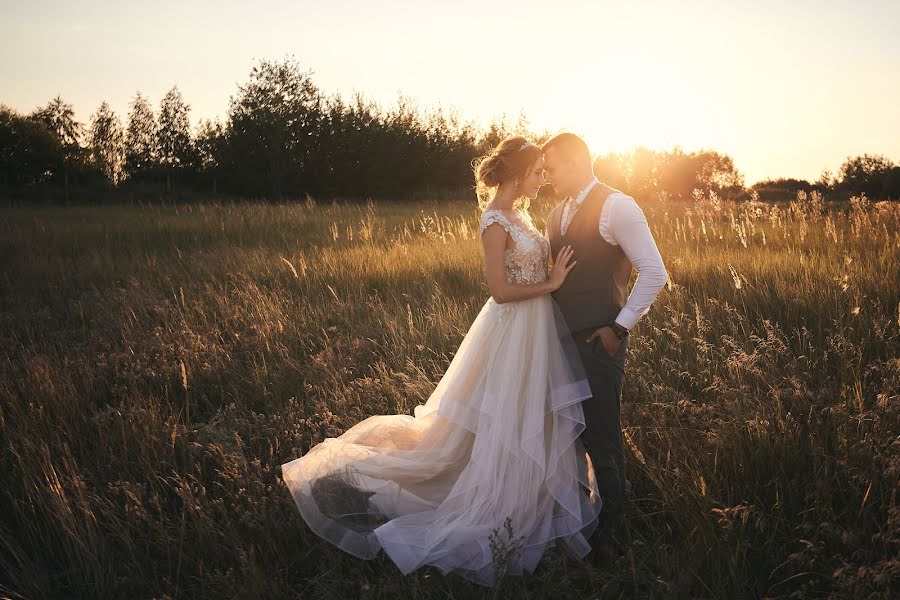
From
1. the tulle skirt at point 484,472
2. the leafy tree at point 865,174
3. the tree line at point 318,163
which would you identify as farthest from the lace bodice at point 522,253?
the leafy tree at point 865,174

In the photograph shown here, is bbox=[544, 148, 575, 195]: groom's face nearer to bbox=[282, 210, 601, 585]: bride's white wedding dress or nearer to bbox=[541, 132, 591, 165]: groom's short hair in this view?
bbox=[541, 132, 591, 165]: groom's short hair

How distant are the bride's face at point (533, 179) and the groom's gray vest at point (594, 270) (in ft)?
1.33

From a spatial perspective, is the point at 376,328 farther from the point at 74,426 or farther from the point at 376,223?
the point at 376,223

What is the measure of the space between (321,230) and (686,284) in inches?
339

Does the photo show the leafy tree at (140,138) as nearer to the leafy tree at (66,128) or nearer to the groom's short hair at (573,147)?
the leafy tree at (66,128)

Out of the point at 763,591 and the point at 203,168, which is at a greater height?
the point at 203,168

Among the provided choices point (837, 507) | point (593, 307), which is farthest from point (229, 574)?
point (837, 507)

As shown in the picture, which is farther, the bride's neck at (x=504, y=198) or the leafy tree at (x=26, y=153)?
the leafy tree at (x=26, y=153)

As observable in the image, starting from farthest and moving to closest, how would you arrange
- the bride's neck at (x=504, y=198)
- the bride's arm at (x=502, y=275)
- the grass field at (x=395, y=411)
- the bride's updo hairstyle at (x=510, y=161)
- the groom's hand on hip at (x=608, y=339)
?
the bride's neck at (x=504, y=198)
the bride's updo hairstyle at (x=510, y=161)
the bride's arm at (x=502, y=275)
the groom's hand on hip at (x=608, y=339)
the grass field at (x=395, y=411)

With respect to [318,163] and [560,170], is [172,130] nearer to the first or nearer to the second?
[318,163]

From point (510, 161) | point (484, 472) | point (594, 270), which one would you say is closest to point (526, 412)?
point (484, 472)

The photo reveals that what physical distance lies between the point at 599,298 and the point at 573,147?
2.59 feet

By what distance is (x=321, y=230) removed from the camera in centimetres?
1320

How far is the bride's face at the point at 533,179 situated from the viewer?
343cm
